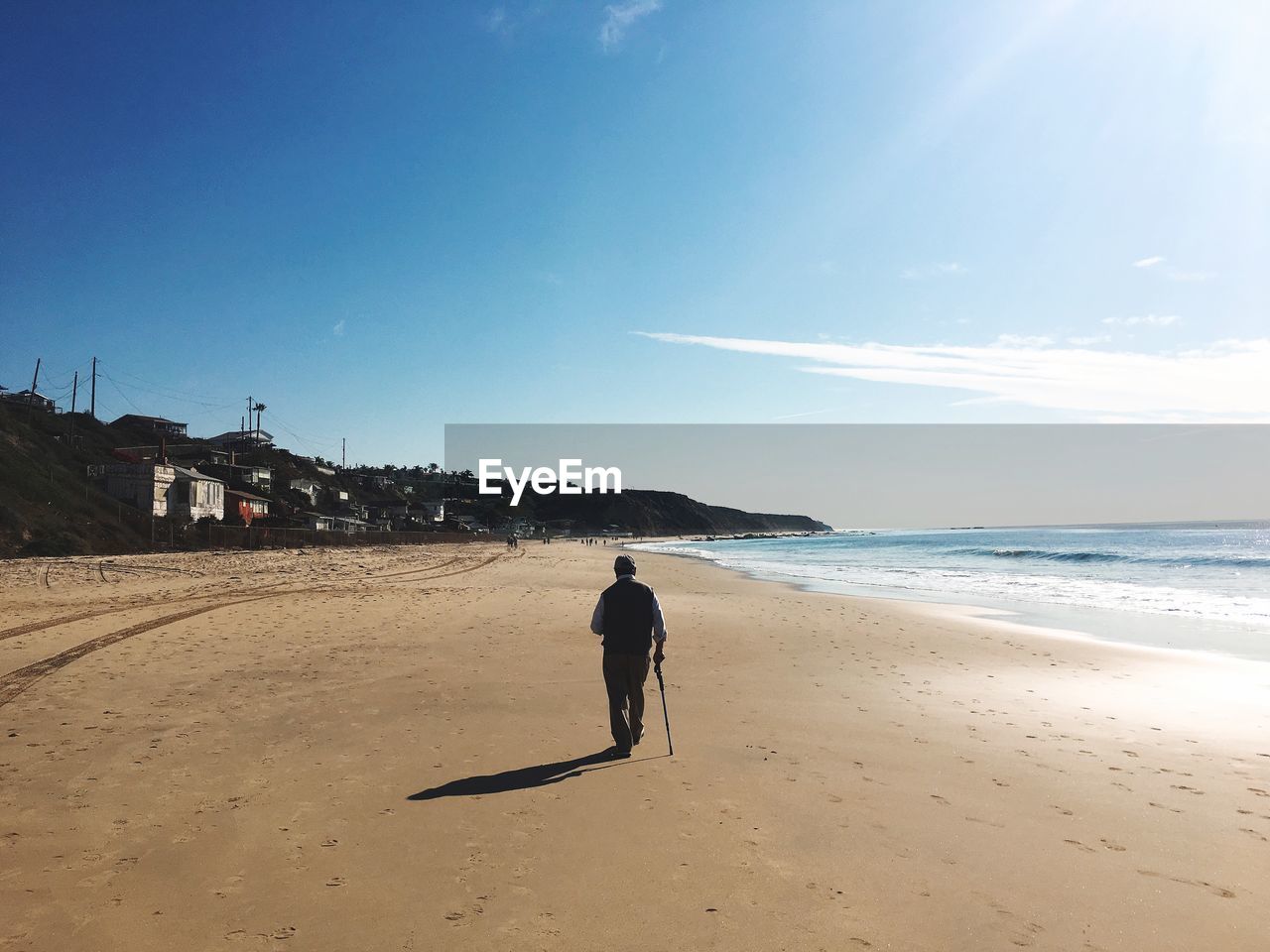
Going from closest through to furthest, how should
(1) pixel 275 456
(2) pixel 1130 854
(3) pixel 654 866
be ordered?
(3) pixel 654 866 → (2) pixel 1130 854 → (1) pixel 275 456

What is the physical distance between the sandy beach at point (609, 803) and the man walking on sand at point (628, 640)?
0.52m

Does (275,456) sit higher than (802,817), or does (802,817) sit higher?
(275,456)

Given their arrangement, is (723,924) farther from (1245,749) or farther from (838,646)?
(838,646)

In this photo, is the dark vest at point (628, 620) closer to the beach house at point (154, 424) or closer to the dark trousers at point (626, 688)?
the dark trousers at point (626, 688)

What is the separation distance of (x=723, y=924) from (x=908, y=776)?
3410 millimetres

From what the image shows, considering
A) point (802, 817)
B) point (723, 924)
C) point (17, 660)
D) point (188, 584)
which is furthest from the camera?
point (188, 584)

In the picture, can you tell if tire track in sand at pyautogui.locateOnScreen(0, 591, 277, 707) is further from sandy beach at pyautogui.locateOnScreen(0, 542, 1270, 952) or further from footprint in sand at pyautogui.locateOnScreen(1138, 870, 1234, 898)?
footprint in sand at pyautogui.locateOnScreen(1138, 870, 1234, 898)

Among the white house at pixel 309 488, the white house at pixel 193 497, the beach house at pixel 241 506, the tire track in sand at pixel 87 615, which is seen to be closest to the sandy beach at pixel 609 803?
the tire track in sand at pixel 87 615

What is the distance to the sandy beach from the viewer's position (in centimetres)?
423

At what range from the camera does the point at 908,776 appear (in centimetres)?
686

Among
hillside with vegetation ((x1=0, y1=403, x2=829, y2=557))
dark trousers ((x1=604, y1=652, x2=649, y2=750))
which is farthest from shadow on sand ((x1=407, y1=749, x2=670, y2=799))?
hillside with vegetation ((x1=0, y1=403, x2=829, y2=557))

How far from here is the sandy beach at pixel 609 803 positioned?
13.9 feet

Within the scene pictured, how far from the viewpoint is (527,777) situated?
21.8 ft

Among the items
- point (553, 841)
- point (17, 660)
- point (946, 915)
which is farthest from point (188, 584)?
point (946, 915)
